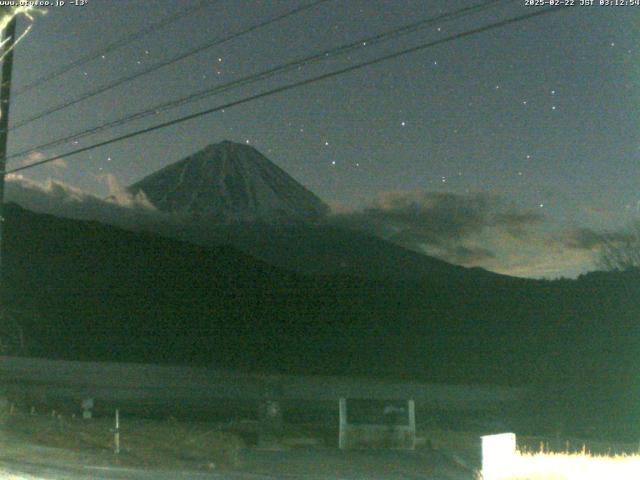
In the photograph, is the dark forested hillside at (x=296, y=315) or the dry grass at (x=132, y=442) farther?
the dark forested hillside at (x=296, y=315)

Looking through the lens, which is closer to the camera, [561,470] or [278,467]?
[561,470]

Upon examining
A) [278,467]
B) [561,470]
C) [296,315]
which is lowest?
[278,467]

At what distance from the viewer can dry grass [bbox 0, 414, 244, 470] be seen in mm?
15188

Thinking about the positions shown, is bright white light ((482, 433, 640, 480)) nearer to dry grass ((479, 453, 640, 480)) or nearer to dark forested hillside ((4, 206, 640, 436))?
dry grass ((479, 453, 640, 480))

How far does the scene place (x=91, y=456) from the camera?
1470 cm

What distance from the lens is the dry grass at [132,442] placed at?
15188mm

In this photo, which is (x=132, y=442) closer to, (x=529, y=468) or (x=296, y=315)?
(x=529, y=468)

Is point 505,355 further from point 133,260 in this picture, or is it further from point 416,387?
point 133,260

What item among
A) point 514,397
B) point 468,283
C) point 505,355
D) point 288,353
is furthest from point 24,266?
point 514,397

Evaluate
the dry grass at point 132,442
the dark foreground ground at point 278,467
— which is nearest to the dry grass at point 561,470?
the dark foreground ground at point 278,467

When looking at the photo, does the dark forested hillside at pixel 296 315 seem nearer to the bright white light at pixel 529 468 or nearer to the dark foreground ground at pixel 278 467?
the dark foreground ground at pixel 278 467

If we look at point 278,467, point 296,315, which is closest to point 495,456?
point 278,467

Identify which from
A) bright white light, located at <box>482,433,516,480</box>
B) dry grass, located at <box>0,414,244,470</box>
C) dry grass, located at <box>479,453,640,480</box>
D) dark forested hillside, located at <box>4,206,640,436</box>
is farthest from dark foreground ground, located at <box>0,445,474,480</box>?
dark forested hillside, located at <box>4,206,640,436</box>

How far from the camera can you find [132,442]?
56.4 feet
